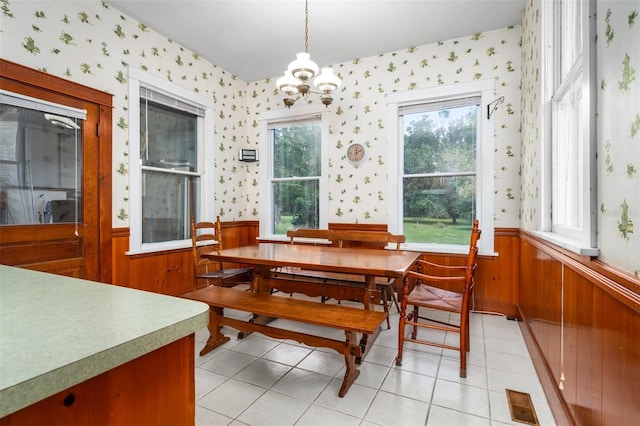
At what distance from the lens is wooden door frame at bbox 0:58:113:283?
262 centimetres

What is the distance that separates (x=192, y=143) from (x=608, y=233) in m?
3.98

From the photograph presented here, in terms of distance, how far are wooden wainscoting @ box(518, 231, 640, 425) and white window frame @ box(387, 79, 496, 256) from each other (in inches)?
47.4

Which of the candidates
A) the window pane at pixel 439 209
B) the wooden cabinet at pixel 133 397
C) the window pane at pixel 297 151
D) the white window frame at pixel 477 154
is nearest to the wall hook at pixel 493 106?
the white window frame at pixel 477 154

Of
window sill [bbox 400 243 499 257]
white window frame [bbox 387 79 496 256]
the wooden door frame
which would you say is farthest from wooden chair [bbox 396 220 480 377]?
the wooden door frame

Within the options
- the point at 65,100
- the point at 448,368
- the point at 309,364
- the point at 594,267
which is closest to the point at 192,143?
the point at 65,100

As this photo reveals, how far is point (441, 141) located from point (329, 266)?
7.45 feet

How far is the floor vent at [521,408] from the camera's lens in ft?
5.53

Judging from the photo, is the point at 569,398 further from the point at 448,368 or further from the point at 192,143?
the point at 192,143

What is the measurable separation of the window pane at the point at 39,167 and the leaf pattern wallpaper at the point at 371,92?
350 mm

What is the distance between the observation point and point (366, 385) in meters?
2.01

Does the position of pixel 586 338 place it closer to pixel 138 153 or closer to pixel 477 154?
pixel 477 154

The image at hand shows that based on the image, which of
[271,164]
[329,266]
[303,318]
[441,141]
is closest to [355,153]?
[441,141]

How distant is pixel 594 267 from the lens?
116cm

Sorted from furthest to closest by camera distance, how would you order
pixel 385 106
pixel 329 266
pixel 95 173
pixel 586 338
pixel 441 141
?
pixel 385 106 → pixel 441 141 → pixel 95 173 → pixel 329 266 → pixel 586 338
